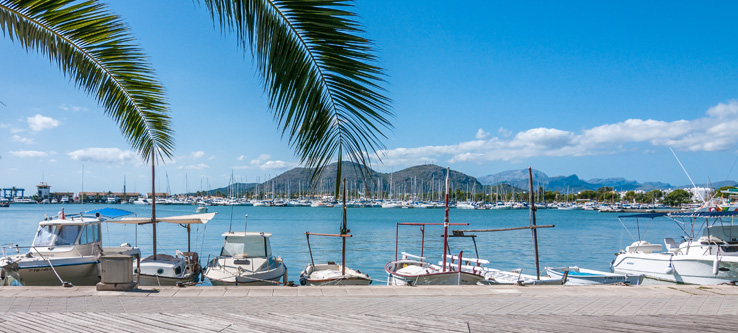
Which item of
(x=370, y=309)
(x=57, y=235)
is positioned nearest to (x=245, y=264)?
(x=57, y=235)

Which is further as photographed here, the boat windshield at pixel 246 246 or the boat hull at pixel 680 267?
the boat hull at pixel 680 267

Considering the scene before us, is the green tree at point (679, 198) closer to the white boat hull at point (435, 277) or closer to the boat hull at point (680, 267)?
the boat hull at point (680, 267)

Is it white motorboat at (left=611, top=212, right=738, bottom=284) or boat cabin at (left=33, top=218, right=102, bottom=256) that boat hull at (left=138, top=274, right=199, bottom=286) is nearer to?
boat cabin at (left=33, top=218, right=102, bottom=256)

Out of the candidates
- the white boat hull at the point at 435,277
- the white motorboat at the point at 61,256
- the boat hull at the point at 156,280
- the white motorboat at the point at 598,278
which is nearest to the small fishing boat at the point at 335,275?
the white boat hull at the point at 435,277

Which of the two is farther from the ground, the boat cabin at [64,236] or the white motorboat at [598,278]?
the boat cabin at [64,236]

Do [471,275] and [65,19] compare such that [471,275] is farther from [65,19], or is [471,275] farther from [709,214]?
[65,19]

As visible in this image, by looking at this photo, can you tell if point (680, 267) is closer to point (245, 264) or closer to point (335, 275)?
point (335, 275)

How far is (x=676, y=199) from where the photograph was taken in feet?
623

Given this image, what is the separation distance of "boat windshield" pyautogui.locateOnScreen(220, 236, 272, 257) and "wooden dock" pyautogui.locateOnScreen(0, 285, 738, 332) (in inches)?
361

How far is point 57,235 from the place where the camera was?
835 inches

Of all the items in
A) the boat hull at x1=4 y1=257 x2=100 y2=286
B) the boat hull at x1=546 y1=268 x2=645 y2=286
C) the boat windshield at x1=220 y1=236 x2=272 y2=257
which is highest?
the boat windshield at x1=220 y1=236 x2=272 y2=257

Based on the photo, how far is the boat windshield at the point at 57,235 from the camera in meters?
21.1

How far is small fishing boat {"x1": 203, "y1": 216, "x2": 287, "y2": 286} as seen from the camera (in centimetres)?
1995

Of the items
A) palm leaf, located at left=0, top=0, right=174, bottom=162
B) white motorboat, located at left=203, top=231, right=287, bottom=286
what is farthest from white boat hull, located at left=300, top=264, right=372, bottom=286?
palm leaf, located at left=0, top=0, right=174, bottom=162
